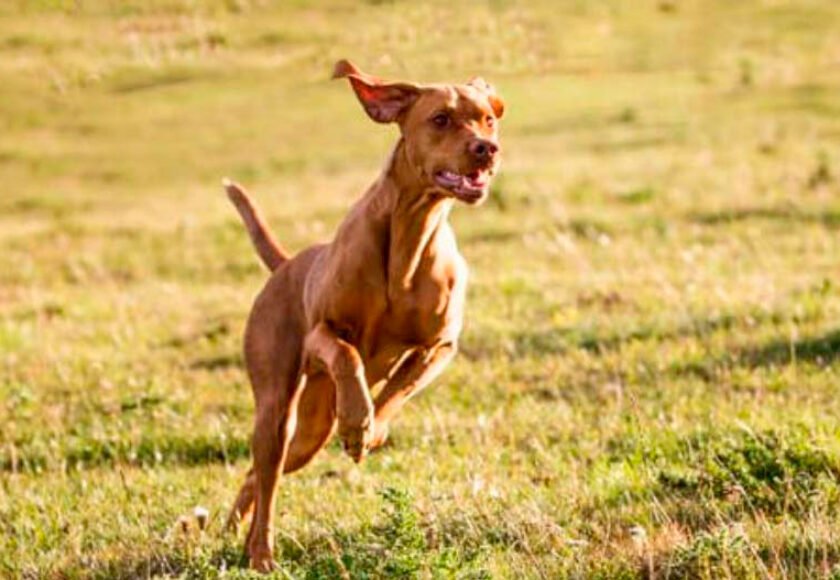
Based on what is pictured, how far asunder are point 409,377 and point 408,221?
0.72 metres

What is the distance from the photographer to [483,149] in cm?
775

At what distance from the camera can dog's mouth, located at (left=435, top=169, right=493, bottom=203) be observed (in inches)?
307

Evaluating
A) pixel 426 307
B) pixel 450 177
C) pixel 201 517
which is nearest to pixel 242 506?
pixel 201 517

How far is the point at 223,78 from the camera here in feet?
124

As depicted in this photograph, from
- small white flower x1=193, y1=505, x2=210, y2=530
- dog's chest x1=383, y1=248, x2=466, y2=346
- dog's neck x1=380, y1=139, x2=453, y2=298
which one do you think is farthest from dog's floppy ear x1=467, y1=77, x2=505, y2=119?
small white flower x1=193, y1=505, x2=210, y2=530

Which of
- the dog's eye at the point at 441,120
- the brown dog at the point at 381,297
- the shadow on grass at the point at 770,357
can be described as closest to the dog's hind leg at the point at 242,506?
the brown dog at the point at 381,297

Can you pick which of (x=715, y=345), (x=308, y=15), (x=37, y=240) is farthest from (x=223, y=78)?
(x=715, y=345)

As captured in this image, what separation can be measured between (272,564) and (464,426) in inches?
130

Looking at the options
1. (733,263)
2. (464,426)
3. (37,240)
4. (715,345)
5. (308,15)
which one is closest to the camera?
(464,426)

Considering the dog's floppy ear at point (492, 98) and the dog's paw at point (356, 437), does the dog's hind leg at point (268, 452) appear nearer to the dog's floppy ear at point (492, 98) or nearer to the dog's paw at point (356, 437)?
the dog's paw at point (356, 437)

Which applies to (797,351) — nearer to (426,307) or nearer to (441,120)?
(426,307)

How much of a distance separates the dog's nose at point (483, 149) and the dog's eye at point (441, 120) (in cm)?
22

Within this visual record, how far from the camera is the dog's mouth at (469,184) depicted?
7789 mm

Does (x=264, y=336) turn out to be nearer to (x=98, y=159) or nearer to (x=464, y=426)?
(x=464, y=426)
